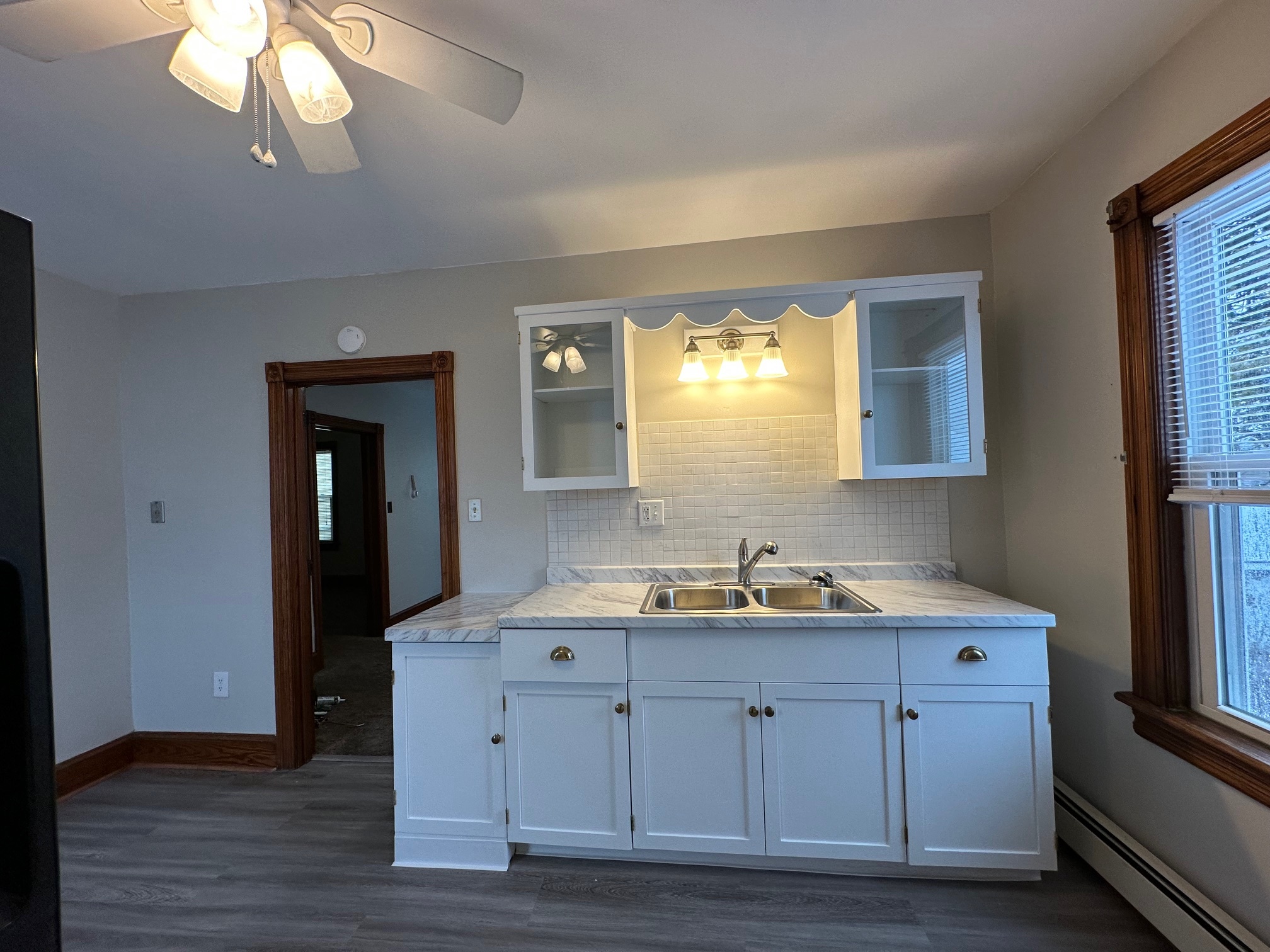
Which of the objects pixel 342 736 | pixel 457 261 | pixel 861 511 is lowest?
pixel 342 736

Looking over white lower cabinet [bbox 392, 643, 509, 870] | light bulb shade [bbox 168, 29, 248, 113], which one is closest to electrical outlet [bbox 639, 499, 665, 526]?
white lower cabinet [bbox 392, 643, 509, 870]

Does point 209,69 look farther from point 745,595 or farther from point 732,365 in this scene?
point 745,595

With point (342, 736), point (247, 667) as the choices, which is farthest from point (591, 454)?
point (342, 736)

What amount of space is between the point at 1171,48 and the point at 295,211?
8.98 feet

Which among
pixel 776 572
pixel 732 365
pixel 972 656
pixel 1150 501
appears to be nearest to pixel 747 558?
pixel 776 572

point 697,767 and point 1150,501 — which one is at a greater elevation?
point 1150,501

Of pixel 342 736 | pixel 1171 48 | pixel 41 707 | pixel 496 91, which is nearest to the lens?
pixel 41 707

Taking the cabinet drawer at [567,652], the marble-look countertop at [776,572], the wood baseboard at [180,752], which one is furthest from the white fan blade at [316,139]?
the wood baseboard at [180,752]

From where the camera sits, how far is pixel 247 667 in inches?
118

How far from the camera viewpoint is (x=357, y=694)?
162 inches

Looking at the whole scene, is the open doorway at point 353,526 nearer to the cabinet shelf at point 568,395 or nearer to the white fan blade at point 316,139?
the cabinet shelf at point 568,395

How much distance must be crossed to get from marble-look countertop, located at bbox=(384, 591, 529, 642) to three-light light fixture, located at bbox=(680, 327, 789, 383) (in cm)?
123

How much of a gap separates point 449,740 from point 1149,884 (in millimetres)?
2124

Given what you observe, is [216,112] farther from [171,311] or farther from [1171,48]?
[1171,48]
